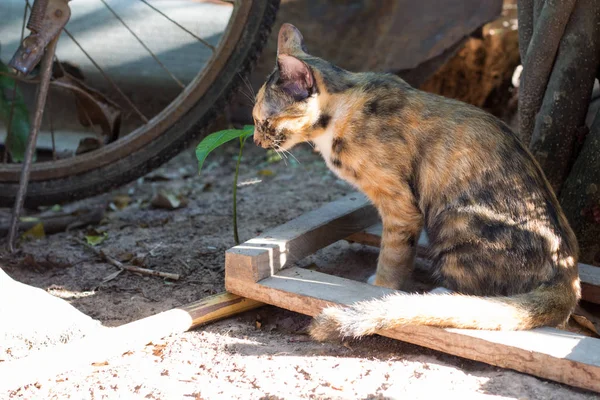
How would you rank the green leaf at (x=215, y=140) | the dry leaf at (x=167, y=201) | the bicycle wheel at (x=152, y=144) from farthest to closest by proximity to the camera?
the dry leaf at (x=167, y=201), the bicycle wheel at (x=152, y=144), the green leaf at (x=215, y=140)

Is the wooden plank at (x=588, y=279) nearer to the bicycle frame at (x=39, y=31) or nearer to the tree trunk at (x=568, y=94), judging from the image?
the tree trunk at (x=568, y=94)

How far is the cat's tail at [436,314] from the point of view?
2.32 metres

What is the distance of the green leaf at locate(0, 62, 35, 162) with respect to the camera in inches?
150

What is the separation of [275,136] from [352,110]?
0.33 m

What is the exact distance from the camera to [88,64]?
16.3 ft

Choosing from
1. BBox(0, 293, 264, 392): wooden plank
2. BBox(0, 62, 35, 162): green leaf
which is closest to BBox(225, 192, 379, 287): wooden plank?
BBox(0, 293, 264, 392): wooden plank

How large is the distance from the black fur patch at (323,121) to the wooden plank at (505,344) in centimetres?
64

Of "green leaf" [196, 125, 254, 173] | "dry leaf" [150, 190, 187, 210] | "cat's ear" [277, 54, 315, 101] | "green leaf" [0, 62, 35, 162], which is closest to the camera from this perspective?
"cat's ear" [277, 54, 315, 101]

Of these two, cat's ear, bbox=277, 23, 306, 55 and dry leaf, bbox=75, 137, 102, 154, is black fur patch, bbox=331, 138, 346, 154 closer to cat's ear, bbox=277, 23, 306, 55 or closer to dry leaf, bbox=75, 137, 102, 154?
cat's ear, bbox=277, 23, 306, 55

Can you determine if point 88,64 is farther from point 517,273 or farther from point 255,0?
point 517,273

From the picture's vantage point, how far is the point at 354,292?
2.62 metres

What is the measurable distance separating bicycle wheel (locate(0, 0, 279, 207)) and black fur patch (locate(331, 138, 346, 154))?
3.12 feet

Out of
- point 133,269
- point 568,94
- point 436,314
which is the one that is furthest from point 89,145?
point 568,94

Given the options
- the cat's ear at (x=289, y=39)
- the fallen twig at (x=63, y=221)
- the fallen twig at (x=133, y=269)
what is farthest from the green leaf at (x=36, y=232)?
the cat's ear at (x=289, y=39)
